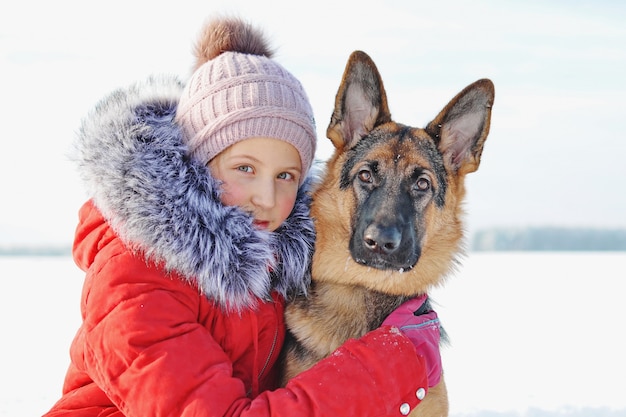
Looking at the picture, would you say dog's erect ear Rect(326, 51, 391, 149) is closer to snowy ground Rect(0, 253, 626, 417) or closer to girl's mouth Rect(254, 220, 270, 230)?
girl's mouth Rect(254, 220, 270, 230)

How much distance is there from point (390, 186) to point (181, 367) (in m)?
1.44

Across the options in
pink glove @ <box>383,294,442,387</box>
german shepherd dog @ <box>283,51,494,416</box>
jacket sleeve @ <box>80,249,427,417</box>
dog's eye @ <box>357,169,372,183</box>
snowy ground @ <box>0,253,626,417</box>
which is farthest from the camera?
snowy ground @ <box>0,253,626,417</box>

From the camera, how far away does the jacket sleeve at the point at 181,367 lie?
233cm

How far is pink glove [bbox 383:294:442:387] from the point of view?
2779 mm

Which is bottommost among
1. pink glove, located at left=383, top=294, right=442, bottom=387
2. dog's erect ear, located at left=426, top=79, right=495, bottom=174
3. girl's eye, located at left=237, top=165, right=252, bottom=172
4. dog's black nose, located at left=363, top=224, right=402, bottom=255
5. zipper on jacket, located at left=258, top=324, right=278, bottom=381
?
zipper on jacket, located at left=258, top=324, right=278, bottom=381

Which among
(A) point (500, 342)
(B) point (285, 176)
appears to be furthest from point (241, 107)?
(A) point (500, 342)

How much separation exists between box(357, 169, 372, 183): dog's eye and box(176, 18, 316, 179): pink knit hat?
0.30m

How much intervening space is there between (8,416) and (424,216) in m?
3.87

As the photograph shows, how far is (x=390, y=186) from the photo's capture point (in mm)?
3160

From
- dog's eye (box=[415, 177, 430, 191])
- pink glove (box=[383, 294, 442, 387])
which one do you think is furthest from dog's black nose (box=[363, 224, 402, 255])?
dog's eye (box=[415, 177, 430, 191])

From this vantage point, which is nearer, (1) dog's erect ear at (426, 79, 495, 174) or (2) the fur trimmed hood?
(2) the fur trimmed hood

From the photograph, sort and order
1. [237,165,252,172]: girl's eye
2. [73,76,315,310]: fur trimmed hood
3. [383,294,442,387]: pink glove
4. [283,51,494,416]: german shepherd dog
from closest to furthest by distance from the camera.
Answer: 1. [73,76,315,310]: fur trimmed hood
2. [383,294,442,387]: pink glove
3. [237,165,252,172]: girl's eye
4. [283,51,494,416]: german shepherd dog

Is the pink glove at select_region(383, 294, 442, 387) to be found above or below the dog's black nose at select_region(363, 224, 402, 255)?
below

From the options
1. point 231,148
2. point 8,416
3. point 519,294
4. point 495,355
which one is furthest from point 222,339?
point 519,294
